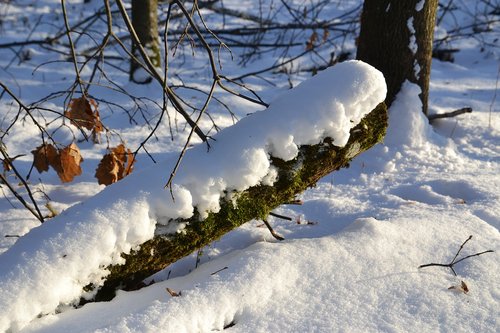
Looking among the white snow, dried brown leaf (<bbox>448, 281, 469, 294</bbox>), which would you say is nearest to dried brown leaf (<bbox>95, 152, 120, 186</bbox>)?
dried brown leaf (<bbox>448, 281, 469, 294</bbox>)

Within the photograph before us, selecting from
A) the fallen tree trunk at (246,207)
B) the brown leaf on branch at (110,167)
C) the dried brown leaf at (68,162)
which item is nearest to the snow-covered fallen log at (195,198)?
the fallen tree trunk at (246,207)

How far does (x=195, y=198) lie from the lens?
178 cm

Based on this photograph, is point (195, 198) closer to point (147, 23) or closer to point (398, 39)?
point (398, 39)

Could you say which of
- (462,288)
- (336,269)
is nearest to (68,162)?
(336,269)

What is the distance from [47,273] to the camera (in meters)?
1.55

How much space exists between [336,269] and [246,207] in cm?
43

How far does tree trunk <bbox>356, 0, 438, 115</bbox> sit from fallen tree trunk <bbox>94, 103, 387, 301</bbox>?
1641 mm

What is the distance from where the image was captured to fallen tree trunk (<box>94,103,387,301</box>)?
5.82ft

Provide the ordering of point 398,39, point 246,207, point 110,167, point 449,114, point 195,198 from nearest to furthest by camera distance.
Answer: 1. point 195,198
2. point 246,207
3. point 110,167
4. point 398,39
5. point 449,114

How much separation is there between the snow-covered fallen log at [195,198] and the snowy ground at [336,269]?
0.03 m

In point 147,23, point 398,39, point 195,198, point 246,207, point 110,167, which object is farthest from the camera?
point 147,23

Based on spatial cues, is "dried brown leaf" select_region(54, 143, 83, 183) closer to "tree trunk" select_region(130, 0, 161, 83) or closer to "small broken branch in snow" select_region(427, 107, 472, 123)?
"tree trunk" select_region(130, 0, 161, 83)

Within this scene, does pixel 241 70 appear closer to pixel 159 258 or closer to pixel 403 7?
pixel 403 7

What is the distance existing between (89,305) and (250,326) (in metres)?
0.57
